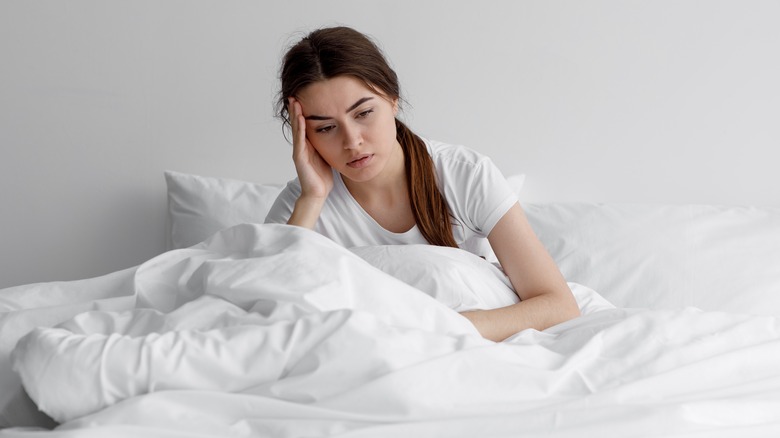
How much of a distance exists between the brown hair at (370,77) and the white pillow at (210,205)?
0.57 m

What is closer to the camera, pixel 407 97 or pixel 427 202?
pixel 427 202

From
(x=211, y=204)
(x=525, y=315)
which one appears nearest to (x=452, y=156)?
(x=525, y=315)

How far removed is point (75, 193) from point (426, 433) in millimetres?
2001

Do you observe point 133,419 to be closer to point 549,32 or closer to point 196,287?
point 196,287

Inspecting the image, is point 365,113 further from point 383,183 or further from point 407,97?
point 407,97

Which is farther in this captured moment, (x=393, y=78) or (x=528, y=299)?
(x=393, y=78)

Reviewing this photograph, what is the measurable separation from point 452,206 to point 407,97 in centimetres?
73

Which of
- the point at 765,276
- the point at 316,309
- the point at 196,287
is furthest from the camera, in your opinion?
the point at 765,276

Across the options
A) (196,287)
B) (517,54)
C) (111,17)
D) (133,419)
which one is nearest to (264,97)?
(111,17)

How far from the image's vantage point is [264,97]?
263 centimetres

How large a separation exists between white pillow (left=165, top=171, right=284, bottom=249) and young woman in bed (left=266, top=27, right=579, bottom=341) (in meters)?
0.38

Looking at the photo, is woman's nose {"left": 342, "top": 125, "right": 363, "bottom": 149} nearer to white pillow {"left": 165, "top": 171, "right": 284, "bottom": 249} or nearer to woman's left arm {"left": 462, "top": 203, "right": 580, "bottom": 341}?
woman's left arm {"left": 462, "top": 203, "right": 580, "bottom": 341}

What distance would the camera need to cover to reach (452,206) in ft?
6.25

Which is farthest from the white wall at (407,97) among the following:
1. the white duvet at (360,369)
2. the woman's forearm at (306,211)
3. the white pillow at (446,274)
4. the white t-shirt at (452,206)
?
the white duvet at (360,369)
